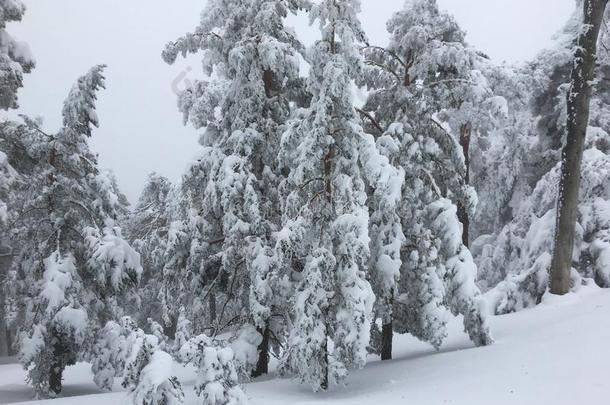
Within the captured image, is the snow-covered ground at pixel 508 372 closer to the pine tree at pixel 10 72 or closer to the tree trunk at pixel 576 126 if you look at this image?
the tree trunk at pixel 576 126

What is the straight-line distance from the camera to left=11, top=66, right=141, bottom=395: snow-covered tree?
13.6 meters

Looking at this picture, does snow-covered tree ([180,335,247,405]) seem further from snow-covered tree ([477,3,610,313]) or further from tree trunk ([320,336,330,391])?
snow-covered tree ([477,3,610,313])

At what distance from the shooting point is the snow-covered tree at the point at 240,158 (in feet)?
39.1

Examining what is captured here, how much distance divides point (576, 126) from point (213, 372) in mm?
10055

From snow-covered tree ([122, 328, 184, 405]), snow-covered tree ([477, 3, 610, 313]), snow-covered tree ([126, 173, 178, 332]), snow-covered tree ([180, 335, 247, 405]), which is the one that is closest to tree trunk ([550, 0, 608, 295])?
snow-covered tree ([477, 3, 610, 313])

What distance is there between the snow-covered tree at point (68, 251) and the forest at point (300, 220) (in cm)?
6

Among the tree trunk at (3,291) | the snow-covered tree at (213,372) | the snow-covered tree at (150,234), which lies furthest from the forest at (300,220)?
the snow-covered tree at (150,234)

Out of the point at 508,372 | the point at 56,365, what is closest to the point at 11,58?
the point at 56,365

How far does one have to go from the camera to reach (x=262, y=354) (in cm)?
1326

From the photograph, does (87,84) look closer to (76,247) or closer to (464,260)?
(76,247)

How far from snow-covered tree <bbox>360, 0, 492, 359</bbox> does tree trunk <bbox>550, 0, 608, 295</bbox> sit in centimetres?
175

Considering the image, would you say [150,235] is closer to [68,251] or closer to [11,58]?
[68,251]

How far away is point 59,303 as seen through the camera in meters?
13.5

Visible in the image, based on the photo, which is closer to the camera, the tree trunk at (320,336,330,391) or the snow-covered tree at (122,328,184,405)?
the snow-covered tree at (122,328,184,405)
